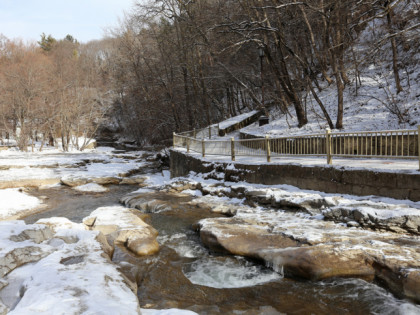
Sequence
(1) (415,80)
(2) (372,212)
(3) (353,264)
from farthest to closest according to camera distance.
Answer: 1. (1) (415,80)
2. (2) (372,212)
3. (3) (353,264)

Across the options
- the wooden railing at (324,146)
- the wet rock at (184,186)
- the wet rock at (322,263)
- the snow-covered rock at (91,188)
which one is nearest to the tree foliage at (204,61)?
the wooden railing at (324,146)

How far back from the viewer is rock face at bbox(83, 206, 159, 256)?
22.3ft

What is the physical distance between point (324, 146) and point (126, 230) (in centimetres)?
778

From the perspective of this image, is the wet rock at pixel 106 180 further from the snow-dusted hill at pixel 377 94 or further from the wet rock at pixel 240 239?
the wet rock at pixel 240 239

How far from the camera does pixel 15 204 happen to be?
12.1 m

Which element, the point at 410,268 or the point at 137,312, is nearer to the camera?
the point at 137,312

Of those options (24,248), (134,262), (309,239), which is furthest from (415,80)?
(24,248)

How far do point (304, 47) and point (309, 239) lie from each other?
16.3 m

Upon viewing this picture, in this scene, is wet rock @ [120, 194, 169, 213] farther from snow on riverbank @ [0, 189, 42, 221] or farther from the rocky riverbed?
snow on riverbank @ [0, 189, 42, 221]

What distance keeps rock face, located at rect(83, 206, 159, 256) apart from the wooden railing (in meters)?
5.32

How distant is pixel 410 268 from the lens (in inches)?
180

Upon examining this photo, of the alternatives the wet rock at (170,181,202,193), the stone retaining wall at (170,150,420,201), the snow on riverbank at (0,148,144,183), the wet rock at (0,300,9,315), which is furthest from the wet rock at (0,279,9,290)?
the snow on riverbank at (0,148,144,183)

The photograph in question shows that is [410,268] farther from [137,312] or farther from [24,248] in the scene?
[24,248]

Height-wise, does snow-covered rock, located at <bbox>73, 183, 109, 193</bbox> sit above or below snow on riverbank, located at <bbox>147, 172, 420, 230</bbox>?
below
